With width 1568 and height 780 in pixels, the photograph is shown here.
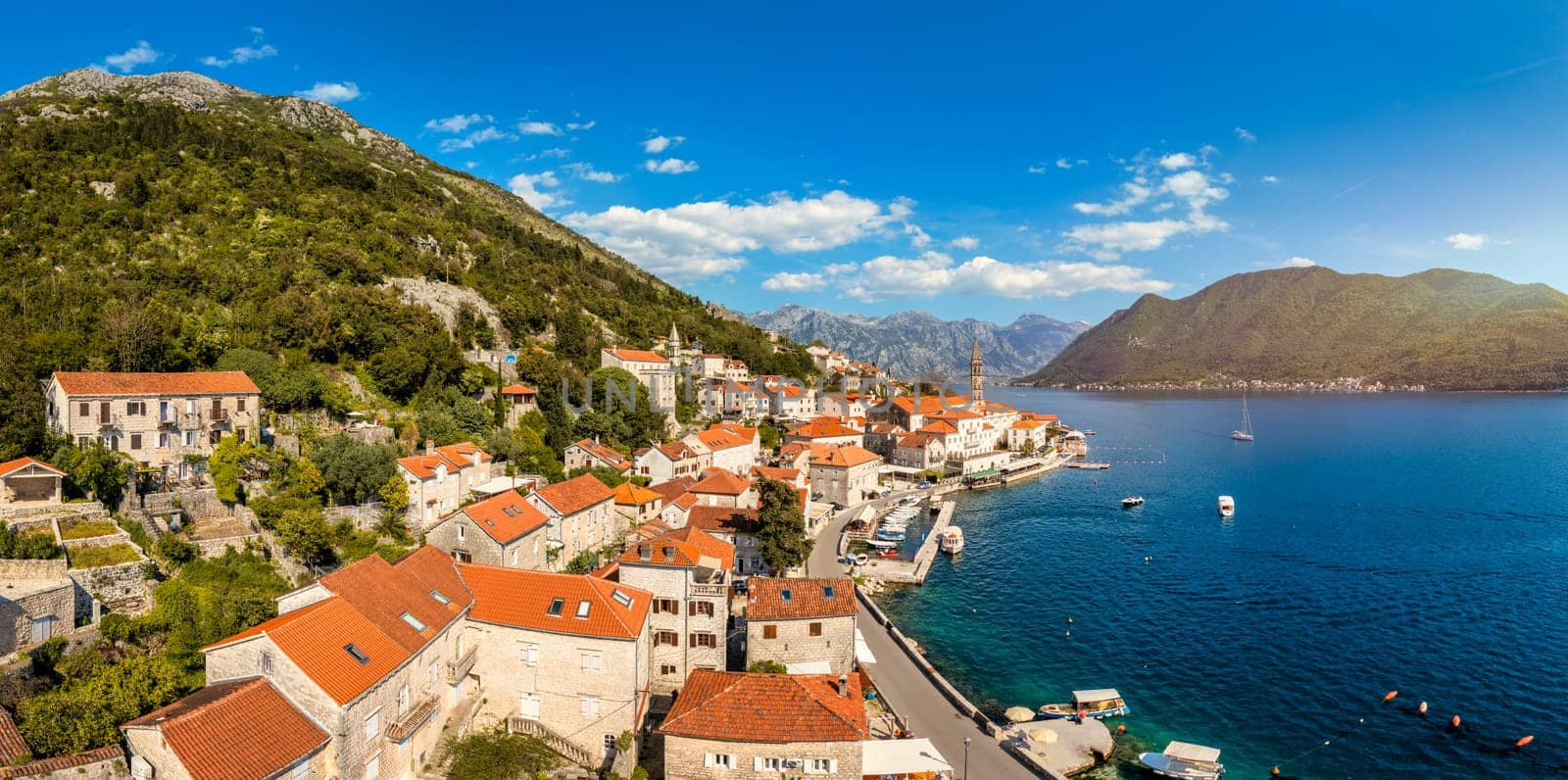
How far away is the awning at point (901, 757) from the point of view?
21.6 meters

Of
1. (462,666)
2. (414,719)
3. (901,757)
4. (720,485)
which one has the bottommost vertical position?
(901,757)

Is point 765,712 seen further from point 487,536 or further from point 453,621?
point 487,536

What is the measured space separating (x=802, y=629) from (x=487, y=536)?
13915mm

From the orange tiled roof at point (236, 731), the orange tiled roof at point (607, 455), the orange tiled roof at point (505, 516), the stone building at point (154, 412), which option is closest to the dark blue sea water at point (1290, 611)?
the orange tiled roof at point (505, 516)

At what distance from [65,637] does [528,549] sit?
587 inches

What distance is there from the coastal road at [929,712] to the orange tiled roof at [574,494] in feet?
52.2

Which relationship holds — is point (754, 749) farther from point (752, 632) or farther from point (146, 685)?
point (146, 685)

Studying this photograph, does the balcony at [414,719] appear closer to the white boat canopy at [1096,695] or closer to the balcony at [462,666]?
the balcony at [462,666]

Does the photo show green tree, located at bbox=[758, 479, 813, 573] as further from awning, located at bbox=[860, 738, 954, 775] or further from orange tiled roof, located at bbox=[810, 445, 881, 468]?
orange tiled roof, located at bbox=[810, 445, 881, 468]

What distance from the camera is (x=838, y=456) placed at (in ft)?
221

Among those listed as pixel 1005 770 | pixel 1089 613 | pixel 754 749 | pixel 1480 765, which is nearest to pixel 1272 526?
pixel 1089 613

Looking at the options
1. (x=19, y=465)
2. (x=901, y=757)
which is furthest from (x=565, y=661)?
(x=19, y=465)

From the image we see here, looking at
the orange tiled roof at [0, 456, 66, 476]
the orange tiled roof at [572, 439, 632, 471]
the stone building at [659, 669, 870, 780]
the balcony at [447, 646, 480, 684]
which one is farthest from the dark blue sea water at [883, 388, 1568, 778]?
the orange tiled roof at [0, 456, 66, 476]

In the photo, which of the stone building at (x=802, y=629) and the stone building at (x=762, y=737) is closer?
the stone building at (x=762, y=737)
